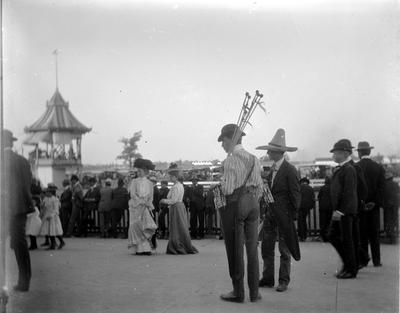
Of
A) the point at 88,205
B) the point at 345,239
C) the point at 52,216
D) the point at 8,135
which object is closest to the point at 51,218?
the point at 52,216

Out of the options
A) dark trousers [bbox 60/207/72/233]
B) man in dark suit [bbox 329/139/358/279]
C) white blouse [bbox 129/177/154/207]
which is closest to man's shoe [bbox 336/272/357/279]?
man in dark suit [bbox 329/139/358/279]

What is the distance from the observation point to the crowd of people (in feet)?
22.3

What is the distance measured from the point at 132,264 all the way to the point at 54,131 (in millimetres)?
2549

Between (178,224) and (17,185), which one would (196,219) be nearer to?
(178,224)

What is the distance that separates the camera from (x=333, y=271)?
8.32 meters

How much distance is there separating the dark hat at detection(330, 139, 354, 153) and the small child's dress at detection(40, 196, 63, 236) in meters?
3.72

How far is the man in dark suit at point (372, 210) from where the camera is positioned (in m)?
8.65

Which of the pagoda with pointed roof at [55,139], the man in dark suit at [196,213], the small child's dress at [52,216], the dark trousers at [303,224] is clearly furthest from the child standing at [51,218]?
the dark trousers at [303,224]

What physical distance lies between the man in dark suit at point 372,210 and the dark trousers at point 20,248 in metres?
4.12

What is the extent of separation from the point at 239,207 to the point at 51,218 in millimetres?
4000

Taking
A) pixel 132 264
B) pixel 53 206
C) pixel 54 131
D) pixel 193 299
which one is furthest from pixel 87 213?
pixel 193 299

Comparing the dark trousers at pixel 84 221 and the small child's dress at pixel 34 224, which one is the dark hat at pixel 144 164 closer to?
the small child's dress at pixel 34 224

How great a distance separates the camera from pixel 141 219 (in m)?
10.4

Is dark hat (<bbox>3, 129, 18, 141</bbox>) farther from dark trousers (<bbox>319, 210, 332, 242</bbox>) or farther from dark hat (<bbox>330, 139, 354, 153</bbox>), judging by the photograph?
dark trousers (<bbox>319, 210, 332, 242</bbox>)
